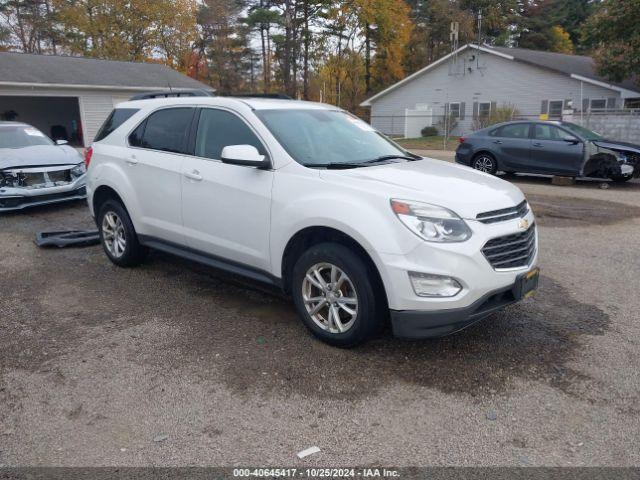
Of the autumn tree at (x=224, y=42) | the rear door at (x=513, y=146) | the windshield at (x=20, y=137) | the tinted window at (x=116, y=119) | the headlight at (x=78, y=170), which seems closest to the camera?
the tinted window at (x=116, y=119)

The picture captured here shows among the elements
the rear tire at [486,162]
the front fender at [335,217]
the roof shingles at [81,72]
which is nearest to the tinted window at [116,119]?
the front fender at [335,217]

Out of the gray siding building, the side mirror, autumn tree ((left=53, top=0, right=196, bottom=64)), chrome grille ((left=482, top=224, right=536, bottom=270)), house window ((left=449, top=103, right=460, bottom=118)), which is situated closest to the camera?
chrome grille ((left=482, top=224, right=536, bottom=270))

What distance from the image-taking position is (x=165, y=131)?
5.43m

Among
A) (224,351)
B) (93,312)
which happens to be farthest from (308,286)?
(93,312)

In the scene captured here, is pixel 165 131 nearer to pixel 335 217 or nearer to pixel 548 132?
pixel 335 217

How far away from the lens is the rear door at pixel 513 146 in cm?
1316

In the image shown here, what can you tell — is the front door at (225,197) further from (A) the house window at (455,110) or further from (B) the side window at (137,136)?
(A) the house window at (455,110)

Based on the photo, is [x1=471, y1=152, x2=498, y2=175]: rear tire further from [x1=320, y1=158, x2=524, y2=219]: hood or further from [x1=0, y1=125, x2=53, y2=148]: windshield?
[x1=0, y1=125, x2=53, y2=148]: windshield

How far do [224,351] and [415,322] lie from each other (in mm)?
1477

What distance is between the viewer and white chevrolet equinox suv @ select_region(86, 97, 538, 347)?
3572mm

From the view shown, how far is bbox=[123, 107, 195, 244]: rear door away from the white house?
62.2ft

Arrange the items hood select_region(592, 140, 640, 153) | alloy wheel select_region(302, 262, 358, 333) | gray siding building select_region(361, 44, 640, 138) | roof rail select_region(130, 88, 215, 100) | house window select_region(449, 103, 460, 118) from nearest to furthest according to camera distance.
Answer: alloy wheel select_region(302, 262, 358, 333)
roof rail select_region(130, 88, 215, 100)
hood select_region(592, 140, 640, 153)
gray siding building select_region(361, 44, 640, 138)
house window select_region(449, 103, 460, 118)

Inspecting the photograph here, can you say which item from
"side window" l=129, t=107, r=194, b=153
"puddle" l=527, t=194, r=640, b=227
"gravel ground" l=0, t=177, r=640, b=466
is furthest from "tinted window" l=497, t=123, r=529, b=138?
"side window" l=129, t=107, r=194, b=153

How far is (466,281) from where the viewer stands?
3.52 meters
